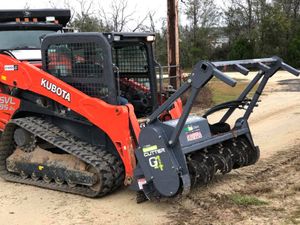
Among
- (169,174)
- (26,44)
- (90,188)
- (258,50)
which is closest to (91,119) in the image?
(90,188)

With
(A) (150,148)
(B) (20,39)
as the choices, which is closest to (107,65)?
(A) (150,148)

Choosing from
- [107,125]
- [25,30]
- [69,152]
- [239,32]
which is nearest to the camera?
[107,125]

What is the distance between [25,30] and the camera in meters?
8.46

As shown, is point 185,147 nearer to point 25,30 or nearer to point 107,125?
point 107,125

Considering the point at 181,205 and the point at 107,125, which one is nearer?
the point at 181,205

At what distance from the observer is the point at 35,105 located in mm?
6754

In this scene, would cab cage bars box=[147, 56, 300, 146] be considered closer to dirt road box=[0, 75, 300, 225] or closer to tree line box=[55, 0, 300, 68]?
dirt road box=[0, 75, 300, 225]

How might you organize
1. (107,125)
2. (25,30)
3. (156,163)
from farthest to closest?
(25,30) → (107,125) → (156,163)

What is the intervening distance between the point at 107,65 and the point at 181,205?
188 cm

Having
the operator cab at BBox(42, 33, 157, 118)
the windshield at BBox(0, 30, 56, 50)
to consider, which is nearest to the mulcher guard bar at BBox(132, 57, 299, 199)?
the operator cab at BBox(42, 33, 157, 118)

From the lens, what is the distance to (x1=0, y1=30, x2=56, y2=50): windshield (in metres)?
8.11

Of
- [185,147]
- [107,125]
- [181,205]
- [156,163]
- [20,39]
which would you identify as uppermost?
[20,39]

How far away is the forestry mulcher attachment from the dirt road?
187mm

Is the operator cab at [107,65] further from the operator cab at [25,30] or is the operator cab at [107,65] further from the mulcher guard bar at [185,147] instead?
the operator cab at [25,30]
